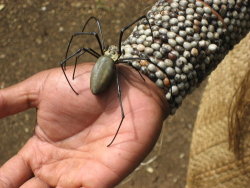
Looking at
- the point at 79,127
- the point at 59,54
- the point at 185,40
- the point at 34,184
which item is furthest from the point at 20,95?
the point at 59,54

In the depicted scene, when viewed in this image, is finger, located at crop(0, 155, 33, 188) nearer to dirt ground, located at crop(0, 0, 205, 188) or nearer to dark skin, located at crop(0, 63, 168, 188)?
dark skin, located at crop(0, 63, 168, 188)

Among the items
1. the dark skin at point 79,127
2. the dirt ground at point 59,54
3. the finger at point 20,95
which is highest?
the finger at point 20,95

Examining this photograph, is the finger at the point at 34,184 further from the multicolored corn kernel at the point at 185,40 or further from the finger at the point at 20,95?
the multicolored corn kernel at the point at 185,40

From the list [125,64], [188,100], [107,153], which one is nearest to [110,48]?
[125,64]

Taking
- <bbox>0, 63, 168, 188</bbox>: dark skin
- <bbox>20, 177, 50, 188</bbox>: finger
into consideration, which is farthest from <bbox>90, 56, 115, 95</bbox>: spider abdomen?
<bbox>20, 177, 50, 188</bbox>: finger

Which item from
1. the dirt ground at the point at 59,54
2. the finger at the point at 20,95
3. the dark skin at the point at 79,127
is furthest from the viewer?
the dirt ground at the point at 59,54

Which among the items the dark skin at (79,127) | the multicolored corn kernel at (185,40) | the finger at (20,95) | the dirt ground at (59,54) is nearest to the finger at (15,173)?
the dark skin at (79,127)

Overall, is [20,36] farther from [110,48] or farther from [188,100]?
[110,48]
